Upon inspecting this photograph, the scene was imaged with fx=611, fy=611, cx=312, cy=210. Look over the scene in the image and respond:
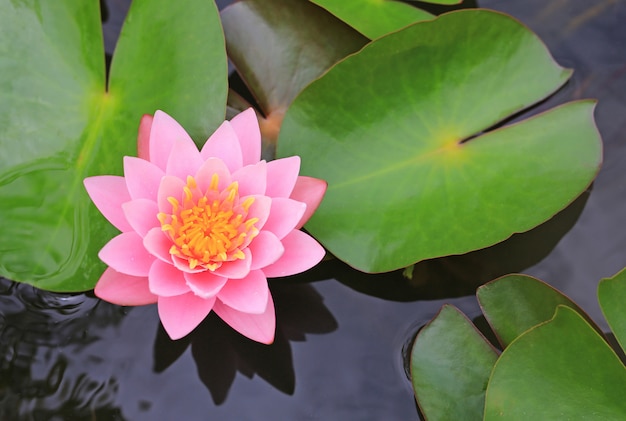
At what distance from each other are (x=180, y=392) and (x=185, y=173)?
654 millimetres

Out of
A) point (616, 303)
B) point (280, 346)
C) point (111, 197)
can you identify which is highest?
point (111, 197)

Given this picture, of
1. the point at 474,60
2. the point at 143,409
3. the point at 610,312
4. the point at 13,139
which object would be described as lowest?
the point at 143,409

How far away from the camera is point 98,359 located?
181cm

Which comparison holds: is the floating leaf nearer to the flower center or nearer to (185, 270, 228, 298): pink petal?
the flower center

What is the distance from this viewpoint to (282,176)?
5.41ft

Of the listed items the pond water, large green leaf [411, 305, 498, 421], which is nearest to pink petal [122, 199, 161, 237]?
the pond water

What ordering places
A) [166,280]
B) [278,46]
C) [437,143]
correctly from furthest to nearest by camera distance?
[278,46]
[437,143]
[166,280]

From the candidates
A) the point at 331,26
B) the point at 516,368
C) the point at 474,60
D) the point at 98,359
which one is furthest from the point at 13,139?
the point at 516,368

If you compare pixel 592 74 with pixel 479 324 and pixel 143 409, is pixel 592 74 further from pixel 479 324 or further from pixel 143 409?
pixel 143 409

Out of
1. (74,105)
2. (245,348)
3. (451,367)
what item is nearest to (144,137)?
(74,105)

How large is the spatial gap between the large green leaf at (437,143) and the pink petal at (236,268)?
0.34 metres

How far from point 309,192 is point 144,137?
0.49 m

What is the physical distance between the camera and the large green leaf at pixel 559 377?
1556 mm

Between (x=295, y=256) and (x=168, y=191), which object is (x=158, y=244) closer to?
(x=168, y=191)
